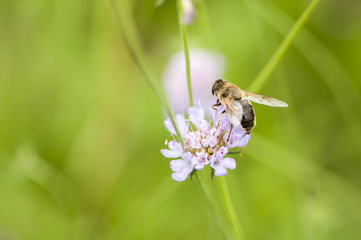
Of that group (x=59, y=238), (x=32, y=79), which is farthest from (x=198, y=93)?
(x=32, y=79)

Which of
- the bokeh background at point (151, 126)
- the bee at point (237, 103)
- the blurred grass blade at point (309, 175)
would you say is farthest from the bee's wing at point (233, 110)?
the blurred grass blade at point (309, 175)

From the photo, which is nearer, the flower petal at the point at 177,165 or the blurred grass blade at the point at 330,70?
the flower petal at the point at 177,165

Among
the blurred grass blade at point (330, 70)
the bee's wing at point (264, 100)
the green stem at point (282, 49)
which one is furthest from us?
the blurred grass blade at point (330, 70)

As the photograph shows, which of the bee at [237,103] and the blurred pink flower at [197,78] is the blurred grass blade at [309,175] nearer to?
the blurred pink flower at [197,78]

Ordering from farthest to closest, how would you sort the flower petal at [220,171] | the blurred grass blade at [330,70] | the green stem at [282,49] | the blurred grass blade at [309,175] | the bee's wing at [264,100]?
the blurred grass blade at [330,70] → the blurred grass blade at [309,175] → the bee's wing at [264,100] → the green stem at [282,49] → the flower petal at [220,171]

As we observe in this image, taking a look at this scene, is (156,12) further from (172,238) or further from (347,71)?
(172,238)

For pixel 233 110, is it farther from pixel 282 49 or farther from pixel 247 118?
pixel 282 49

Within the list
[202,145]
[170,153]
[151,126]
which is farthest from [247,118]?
[151,126]
